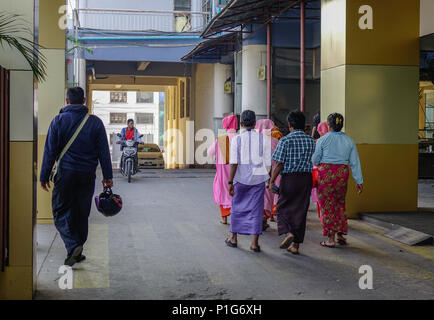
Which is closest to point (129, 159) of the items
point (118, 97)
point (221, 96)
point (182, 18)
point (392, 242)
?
point (221, 96)

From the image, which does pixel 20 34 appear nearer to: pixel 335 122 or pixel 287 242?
pixel 287 242

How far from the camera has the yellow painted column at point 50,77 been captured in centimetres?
926

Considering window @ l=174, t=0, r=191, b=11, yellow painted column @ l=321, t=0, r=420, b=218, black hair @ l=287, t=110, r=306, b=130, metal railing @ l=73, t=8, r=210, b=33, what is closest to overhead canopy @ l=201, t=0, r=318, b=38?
yellow painted column @ l=321, t=0, r=420, b=218

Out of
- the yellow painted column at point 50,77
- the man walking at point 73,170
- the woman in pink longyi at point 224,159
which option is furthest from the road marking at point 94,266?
the woman in pink longyi at point 224,159

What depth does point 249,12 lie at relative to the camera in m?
16.2

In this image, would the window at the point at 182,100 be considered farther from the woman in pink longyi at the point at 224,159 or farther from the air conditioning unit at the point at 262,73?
the woman in pink longyi at the point at 224,159

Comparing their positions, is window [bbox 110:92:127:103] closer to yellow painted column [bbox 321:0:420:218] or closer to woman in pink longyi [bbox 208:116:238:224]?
yellow painted column [bbox 321:0:420:218]

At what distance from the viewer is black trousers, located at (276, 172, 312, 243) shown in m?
7.17

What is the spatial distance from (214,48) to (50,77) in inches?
513

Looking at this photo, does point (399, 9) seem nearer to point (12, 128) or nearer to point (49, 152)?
point (49, 152)

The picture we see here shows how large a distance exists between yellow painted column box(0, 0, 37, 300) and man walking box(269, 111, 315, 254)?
3.11m
